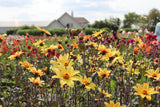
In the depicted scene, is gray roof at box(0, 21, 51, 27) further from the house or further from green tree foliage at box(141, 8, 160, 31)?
green tree foliage at box(141, 8, 160, 31)

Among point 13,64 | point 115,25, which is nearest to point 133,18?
point 115,25

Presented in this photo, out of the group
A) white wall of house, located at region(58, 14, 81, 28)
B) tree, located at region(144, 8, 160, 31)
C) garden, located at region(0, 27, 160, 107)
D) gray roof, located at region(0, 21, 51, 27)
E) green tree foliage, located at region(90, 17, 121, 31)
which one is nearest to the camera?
garden, located at region(0, 27, 160, 107)

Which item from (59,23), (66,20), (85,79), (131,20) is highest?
(131,20)

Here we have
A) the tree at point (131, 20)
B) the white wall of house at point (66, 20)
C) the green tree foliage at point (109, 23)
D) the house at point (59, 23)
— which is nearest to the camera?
the green tree foliage at point (109, 23)

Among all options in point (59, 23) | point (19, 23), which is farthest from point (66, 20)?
point (19, 23)

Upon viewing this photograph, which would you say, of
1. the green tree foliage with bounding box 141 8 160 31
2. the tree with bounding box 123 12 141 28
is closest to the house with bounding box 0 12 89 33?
the green tree foliage with bounding box 141 8 160 31

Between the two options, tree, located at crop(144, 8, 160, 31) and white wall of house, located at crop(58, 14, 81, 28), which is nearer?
tree, located at crop(144, 8, 160, 31)

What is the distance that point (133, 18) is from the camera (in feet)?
217

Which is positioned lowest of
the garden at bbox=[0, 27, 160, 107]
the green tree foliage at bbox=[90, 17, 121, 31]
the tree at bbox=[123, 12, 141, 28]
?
the garden at bbox=[0, 27, 160, 107]

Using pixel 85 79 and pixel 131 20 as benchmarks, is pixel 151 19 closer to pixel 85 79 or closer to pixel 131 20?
pixel 131 20

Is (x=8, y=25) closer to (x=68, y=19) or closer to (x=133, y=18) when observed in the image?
(x=68, y=19)

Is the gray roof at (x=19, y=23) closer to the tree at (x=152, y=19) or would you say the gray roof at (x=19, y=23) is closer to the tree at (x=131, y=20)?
the tree at (x=152, y=19)

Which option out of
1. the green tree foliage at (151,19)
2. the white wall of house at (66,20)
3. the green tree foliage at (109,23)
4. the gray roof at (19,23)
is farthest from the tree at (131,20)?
the gray roof at (19,23)

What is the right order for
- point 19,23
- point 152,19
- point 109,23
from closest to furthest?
1. point 152,19
2. point 109,23
3. point 19,23
